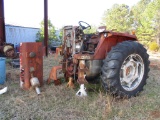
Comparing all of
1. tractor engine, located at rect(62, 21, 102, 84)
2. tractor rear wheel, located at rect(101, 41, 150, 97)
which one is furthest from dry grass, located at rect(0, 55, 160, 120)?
tractor engine, located at rect(62, 21, 102, 84)

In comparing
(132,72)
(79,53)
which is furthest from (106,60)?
(132,72)

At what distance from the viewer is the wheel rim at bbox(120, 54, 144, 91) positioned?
3.20 m

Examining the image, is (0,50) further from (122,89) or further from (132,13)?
(132,13)

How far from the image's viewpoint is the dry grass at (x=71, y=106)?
8.00 ft

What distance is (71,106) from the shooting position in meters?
2.73

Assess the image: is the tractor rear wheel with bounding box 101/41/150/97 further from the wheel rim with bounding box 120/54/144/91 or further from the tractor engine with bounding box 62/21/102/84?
the tractor engine with bounding box 62/21/102/84

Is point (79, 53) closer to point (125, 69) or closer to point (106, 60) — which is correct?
point (106, 60)

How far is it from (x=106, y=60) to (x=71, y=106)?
844 millimetres

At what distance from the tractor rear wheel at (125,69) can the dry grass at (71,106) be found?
0.18m

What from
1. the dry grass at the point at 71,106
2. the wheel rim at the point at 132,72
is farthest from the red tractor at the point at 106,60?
the dry grass at the point at 71,106

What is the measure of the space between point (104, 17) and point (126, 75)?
22.1 m

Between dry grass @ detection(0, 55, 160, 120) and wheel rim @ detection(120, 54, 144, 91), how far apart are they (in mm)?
242

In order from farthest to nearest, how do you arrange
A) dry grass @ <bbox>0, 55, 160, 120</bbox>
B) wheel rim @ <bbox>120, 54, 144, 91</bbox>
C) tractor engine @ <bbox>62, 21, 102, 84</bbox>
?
wheel rim @ <bbox>120, 54, 144, 91</bbox> < tractor engine @ <bbox>62, 21, 102, 84</bbox> < dry grass @ <bbox>0, 55, 160, 120</bbox>

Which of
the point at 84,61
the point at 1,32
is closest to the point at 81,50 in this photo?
the point at 84,61
